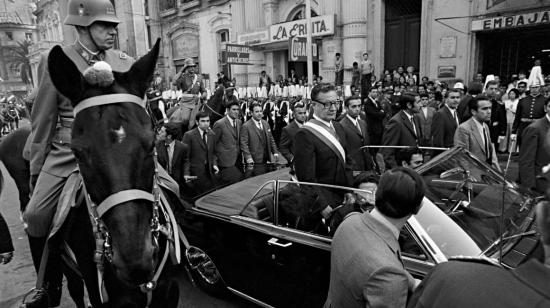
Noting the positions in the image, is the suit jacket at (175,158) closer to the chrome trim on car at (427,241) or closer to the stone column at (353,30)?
the chrome trim on car at (427,241)

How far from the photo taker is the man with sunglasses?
3.88 m

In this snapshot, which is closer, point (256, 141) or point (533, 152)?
point (533, 152)

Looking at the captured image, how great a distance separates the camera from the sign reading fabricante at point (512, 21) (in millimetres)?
11938

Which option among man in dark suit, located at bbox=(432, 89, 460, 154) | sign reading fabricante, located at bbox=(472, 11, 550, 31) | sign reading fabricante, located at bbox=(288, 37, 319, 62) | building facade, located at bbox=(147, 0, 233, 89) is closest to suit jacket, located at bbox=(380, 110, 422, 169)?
man in dark suit, located at bbox=(432, 89, 460, 154)

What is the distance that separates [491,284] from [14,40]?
10522 cm

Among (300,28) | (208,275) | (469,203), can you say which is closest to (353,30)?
(300,28)

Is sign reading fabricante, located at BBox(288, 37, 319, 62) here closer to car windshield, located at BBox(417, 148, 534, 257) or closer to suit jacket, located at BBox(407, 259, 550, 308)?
car windshield, located at BBox(417, 148, 534, 257)

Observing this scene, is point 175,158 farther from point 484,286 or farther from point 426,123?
point 484,286

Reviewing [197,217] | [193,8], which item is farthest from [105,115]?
[193,8]

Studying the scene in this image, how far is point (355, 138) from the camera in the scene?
5.89 metres

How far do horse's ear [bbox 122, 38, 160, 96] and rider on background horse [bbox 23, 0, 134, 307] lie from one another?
55 cm

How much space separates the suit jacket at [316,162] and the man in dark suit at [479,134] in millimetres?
2192

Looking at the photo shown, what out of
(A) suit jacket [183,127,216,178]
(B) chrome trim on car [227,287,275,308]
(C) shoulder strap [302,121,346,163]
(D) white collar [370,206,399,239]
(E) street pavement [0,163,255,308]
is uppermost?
(C) shoulder strap [302,121,346,163]

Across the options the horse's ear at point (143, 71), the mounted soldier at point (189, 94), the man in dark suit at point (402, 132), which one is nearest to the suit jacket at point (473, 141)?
the man in dark suit at point (402, 132)
